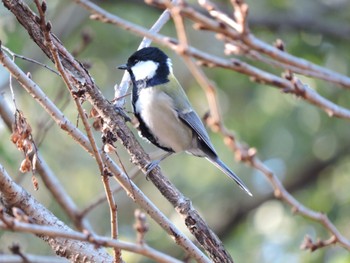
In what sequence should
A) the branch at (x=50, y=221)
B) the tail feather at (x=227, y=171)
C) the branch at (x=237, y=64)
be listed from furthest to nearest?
the tail feather at (x=227, y=171) → the branch at (x=50, y=221) → the branch at (x=237, y=64)

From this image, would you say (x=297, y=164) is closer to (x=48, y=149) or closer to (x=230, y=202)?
(x=230, y=202)

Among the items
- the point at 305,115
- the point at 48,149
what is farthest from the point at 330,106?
the point at 48,149

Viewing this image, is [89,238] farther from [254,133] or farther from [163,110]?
[254,133]

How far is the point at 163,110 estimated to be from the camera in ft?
12.2

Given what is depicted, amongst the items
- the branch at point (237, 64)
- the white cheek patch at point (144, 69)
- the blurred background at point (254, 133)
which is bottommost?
the branch at point (237, 64)

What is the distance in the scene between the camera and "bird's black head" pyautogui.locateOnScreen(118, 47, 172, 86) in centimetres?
374

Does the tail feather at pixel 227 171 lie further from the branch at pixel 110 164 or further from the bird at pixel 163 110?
the branch at pixel 110 164

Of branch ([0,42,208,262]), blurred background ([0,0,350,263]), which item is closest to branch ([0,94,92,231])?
branch ([0,42,208,262])

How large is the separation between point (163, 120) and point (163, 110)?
2.0 inches

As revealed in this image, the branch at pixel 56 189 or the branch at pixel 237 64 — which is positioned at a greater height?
the branch at pixel 56 189

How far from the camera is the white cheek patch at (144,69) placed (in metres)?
3.74

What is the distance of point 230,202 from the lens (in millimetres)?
6270

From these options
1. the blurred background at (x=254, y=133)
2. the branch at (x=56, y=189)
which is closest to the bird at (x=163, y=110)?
the branch at (x=56, y=189)

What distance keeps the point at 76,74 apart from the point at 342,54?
4145 millimetres
